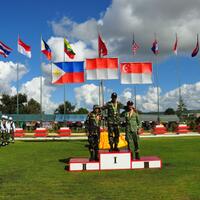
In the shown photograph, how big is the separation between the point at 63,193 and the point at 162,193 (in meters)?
2.20

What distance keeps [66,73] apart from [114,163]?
1903 cm

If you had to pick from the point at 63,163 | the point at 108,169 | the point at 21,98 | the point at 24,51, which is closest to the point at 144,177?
the point at 108,169

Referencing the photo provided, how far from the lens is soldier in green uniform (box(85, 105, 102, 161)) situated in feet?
44.8

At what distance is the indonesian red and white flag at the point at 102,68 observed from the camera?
2823cm

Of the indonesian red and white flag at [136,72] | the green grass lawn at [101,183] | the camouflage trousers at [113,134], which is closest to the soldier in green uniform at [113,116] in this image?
the camouflage trousers at [113,134]

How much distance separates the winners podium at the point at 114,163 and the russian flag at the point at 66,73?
1857cm

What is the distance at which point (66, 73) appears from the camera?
30953 millimetres

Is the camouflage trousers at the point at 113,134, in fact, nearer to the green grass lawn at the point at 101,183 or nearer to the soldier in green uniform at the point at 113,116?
the soldier in green uniform at the point at 113,116

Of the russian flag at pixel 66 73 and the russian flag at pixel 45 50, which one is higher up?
the russian flag at pixel 45 50

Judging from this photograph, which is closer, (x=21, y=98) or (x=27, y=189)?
(x=27, y=189)

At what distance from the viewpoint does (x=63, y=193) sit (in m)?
8.72

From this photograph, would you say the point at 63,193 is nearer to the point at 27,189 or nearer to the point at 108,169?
the point at 27,189

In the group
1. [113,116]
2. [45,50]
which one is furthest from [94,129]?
[45,50]

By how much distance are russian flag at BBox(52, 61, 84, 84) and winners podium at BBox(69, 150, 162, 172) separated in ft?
60.9
